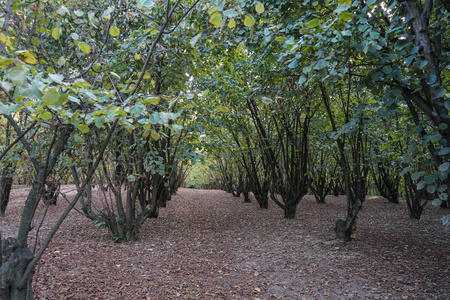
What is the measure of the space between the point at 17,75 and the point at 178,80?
152 inches

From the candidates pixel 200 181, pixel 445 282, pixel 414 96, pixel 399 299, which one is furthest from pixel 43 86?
pixel 200 181

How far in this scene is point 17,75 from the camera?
107cm

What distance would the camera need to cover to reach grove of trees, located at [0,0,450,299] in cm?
159

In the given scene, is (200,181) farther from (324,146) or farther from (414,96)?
(414,96)

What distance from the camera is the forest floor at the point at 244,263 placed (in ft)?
10.6

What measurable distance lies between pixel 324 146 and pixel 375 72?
536 centimetres

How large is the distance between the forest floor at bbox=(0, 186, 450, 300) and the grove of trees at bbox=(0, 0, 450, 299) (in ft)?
2.27

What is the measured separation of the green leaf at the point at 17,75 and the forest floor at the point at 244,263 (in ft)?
6.19

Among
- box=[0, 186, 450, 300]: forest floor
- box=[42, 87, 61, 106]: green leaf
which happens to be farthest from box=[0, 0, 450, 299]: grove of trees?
box=[0, 186, 450, 300]: forest floor

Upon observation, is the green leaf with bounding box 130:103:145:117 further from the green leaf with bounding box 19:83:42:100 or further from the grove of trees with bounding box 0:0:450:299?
the green leaf with bounding box 19:83:42:100

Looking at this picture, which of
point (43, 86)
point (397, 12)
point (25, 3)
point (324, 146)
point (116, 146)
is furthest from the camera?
point (324, 146)

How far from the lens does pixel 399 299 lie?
3.07 metres

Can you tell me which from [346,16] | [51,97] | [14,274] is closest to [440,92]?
[346,16]

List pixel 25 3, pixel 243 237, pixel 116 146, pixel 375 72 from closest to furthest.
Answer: pixel 25 3 < pixel 375 72 < pixel 116 146 < pixel 243 237
